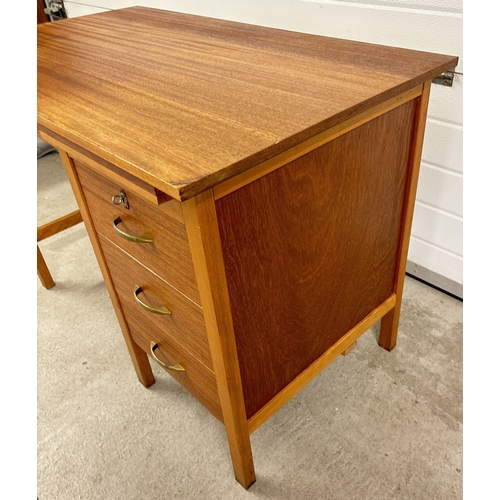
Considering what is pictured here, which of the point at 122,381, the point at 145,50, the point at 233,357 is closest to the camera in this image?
the point at 233,357

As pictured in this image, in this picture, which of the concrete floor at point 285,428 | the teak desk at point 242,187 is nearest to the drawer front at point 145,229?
the teak desk at point 242,187

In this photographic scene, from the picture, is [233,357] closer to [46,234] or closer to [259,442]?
[259,442]

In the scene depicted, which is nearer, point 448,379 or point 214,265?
point 214,265

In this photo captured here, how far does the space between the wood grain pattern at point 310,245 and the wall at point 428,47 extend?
0.36 meters

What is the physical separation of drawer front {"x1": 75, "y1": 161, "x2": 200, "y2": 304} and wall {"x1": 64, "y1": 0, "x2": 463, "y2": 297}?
2.86 feet

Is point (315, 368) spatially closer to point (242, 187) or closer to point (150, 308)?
point (150, 308)

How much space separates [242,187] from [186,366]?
474 millimetres

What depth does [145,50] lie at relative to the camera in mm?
1126

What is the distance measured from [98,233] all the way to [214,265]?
442 mm

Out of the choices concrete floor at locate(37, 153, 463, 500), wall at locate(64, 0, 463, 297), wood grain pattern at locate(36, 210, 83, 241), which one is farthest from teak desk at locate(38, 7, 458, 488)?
wood grain pattern at locate(36, 210, 83, 241)

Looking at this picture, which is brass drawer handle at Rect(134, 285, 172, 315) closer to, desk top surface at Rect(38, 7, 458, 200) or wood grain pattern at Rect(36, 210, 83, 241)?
→ desk top surface at Rect(38, 7, 458, 200)

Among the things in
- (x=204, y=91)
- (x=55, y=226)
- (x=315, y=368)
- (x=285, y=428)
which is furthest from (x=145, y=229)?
(x=55, y=226)

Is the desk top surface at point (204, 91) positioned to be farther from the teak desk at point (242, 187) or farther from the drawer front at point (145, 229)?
the drawer front at point (145, 229)

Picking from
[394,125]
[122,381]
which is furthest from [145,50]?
[122,381]
